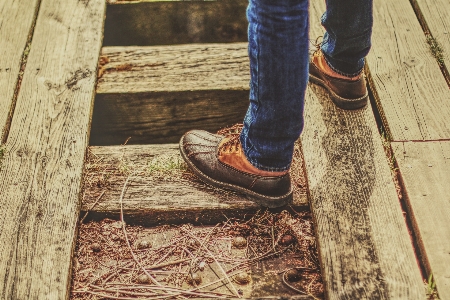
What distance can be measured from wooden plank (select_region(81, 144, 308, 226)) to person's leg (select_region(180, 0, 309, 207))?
62 mm

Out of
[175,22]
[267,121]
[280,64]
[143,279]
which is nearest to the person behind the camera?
[280,64]

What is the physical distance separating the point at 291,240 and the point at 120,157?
82 cm

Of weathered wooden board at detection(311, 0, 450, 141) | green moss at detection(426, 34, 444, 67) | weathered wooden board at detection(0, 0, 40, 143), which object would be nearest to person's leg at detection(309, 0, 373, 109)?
weathered wooden board at detection(311, 0, 450, 141)

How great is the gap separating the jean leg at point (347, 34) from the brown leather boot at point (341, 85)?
3 cm

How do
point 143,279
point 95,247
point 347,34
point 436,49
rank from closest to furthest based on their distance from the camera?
point 143,279
point 95,247
point 347,34
point 436,49

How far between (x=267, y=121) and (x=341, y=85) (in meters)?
0.75

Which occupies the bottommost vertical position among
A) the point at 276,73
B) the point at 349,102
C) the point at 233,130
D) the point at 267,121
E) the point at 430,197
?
the point at 233,130

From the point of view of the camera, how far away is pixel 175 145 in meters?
2.08

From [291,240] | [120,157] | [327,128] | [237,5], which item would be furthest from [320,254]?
[237,5]

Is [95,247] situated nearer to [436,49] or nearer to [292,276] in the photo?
[292,276]

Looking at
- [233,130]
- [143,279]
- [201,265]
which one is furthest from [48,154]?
[233,130]

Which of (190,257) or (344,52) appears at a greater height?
(344,52)

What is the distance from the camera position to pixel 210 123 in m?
2.55

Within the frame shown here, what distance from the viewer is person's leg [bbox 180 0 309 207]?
132 centimetres
